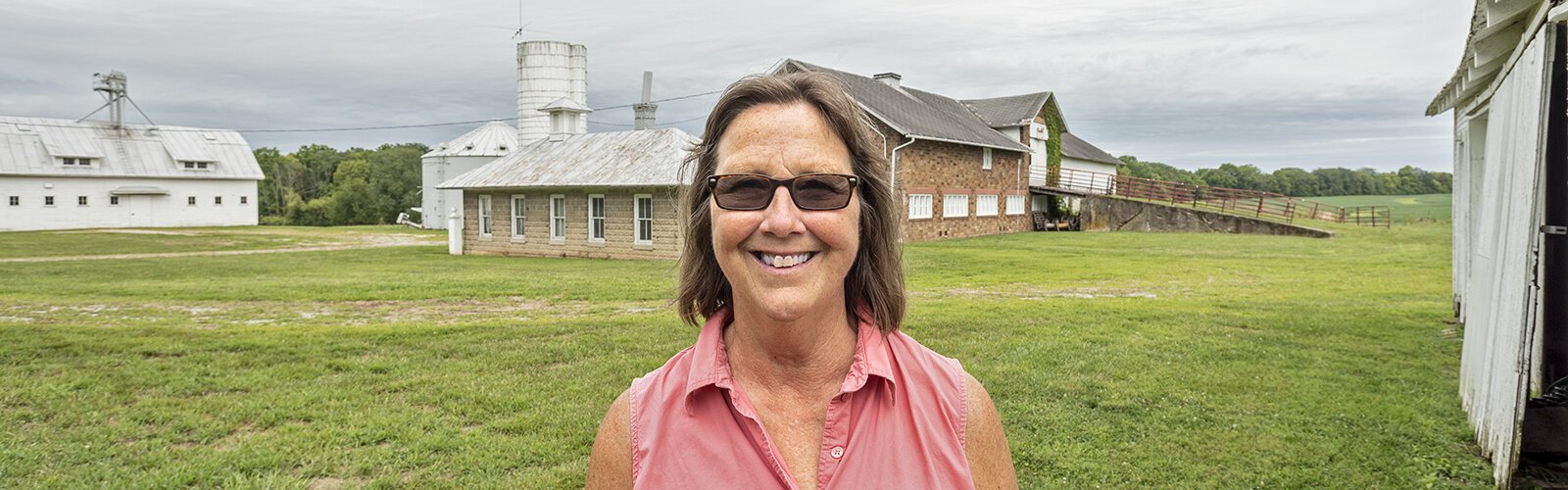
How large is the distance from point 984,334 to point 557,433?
5.32 m

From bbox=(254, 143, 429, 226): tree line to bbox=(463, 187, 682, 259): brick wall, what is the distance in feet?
A: 119

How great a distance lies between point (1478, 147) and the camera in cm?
938

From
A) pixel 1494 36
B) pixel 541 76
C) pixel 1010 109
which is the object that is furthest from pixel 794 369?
pixel 1010 109

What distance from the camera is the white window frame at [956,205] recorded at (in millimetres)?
33312

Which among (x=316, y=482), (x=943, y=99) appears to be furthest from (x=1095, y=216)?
(x=316, y=482)

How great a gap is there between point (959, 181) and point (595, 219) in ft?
46.3

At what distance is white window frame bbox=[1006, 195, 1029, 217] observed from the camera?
3881cm

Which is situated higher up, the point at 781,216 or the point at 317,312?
the point at 781,216

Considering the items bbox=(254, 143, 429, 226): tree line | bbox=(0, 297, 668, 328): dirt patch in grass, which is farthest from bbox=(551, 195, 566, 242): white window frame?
bbox=(254, 143, 429, 226): tree line

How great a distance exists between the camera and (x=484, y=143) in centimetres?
4962

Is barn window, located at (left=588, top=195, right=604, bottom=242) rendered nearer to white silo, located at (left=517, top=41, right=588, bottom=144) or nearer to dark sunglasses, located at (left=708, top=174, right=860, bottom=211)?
white silo, located at (left=517, top=41, right=588, bottom=144)

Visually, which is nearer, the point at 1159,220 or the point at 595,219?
the point at 595,219

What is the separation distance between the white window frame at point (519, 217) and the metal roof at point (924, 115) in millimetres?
8720

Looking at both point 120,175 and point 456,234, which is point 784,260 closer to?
point 456,234
